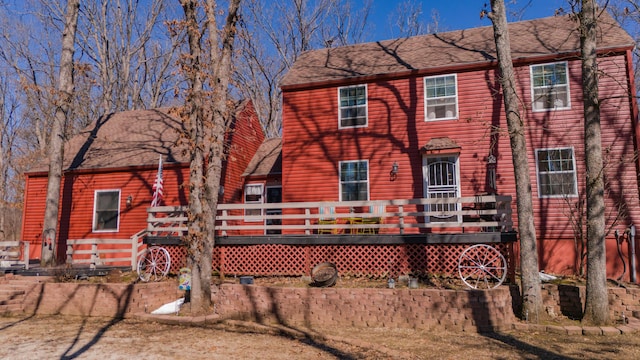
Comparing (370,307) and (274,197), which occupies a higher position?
(274,197)

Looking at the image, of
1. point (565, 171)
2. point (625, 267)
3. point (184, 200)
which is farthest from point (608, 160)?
point (184, 200)

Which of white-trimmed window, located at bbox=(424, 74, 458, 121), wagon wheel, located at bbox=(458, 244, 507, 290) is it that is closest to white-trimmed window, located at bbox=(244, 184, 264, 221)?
white-trimmed window, located at bbox=(424, 74, 458, 121)

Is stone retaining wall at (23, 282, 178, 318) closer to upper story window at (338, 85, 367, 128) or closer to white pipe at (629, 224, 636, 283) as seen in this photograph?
upper story window at (338, 85, 367, 128)

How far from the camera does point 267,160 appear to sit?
17250mm

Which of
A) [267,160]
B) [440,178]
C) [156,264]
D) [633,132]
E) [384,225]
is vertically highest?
[267,160]

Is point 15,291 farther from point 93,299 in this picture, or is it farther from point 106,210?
point 106,210

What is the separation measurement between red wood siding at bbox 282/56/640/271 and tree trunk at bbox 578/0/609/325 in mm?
2804

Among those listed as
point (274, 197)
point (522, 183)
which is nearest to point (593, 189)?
point (522, 183)

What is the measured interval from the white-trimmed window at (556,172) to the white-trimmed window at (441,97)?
276cm

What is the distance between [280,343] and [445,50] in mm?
11171

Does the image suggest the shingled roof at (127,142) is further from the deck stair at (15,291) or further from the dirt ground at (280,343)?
the dirt ground at (280,343)

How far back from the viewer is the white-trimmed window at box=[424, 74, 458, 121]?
1302 cm

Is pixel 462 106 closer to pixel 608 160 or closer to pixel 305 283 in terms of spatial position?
pixel 608 160

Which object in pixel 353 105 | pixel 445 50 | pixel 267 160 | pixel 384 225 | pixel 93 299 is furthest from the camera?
pixel 267 160
